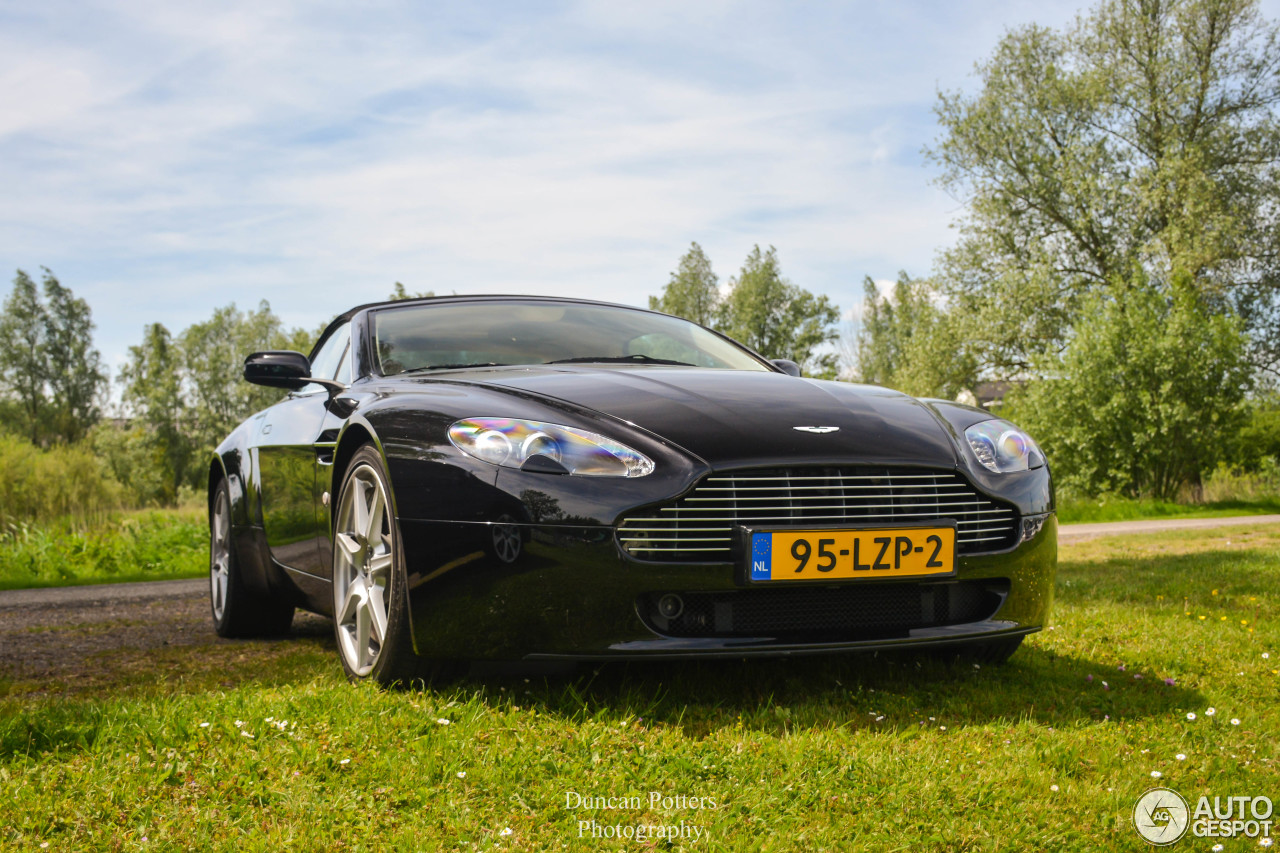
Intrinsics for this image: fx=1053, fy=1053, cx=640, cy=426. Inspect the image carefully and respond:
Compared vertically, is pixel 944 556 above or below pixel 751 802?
above

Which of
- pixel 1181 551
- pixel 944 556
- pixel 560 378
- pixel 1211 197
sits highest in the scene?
pixel 1211 197

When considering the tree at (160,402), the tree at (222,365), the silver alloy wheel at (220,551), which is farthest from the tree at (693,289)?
the silver alloy wheel at (220,551)

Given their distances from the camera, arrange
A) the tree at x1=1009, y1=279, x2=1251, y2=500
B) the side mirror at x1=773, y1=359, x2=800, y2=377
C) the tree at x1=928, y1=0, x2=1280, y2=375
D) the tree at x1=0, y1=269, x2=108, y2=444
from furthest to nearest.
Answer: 1. the tree at x1=0, y1=269, x2=108, y2=444
2. the tree at x1=928, y1=0, x2=1280, y2=375
3. the tree at x1=1009, y1=279, x2=1251, y2=500
4. the side mirror at x1=773, y1=359, x2=800, y2=377

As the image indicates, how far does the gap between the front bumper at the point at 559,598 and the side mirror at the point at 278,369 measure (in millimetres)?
1537

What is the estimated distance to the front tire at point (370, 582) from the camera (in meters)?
2.91

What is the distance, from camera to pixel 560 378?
3283 millimetres

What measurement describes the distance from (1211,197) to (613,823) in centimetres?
2479

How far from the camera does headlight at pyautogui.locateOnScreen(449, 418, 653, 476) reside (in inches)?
107

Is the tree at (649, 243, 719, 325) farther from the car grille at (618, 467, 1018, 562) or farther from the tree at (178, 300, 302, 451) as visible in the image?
the car grille at (618, 467, 1018, 562)

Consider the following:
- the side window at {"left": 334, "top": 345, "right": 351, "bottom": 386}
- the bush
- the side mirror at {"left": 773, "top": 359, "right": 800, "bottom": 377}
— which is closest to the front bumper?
the side window at {"left": 334, "top": 345, "right": 351, "bottom": 386}

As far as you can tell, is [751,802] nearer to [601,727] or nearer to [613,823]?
[613,823]

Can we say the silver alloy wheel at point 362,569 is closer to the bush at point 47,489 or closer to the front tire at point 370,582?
the front tire at point 370,582

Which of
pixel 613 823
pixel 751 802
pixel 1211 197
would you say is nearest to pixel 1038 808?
pixel 751 802

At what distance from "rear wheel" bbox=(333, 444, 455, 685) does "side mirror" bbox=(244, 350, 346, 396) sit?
84 centimetres
